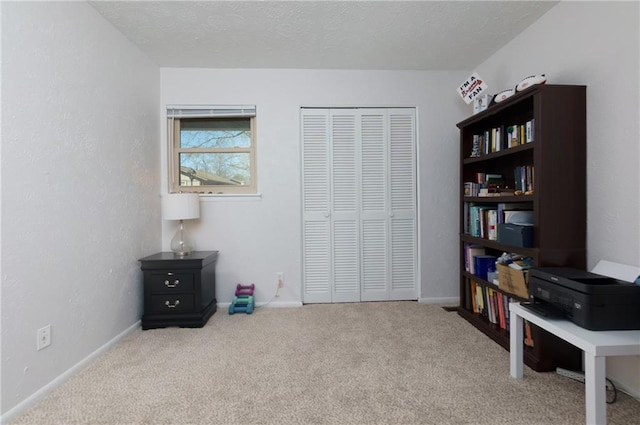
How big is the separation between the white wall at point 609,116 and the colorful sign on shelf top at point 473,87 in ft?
1.76

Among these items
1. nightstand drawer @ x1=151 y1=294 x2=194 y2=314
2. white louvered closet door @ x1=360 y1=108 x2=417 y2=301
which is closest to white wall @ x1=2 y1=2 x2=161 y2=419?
nightstand drawer @ x1=151 y1=294 x2=194 y2=314

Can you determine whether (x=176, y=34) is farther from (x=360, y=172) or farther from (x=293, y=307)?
(x=293, y=307)

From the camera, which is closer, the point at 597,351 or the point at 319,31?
the point at 597,351

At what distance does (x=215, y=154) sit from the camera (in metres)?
3.03

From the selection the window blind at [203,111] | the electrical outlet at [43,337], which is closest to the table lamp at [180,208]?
the window blind at [203,111]

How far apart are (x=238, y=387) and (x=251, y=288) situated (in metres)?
1.31

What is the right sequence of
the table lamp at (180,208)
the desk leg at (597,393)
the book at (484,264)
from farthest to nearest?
the table lamp at (180,208), the book at (484,264), the desk leg at (597,393)

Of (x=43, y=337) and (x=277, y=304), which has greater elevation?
(x=43, y=337)

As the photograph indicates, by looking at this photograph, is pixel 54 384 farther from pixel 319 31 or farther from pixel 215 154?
pixel 319 31

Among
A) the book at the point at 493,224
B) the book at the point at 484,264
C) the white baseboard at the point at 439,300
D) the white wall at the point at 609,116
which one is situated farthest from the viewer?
the white baseboard at the point at 439,300

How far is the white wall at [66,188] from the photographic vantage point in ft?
4.68

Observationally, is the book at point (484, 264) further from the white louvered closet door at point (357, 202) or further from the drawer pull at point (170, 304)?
the drawer pull at point (170, 304)

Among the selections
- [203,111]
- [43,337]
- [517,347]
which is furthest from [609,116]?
[43,337]

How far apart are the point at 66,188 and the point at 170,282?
105 centimetres
